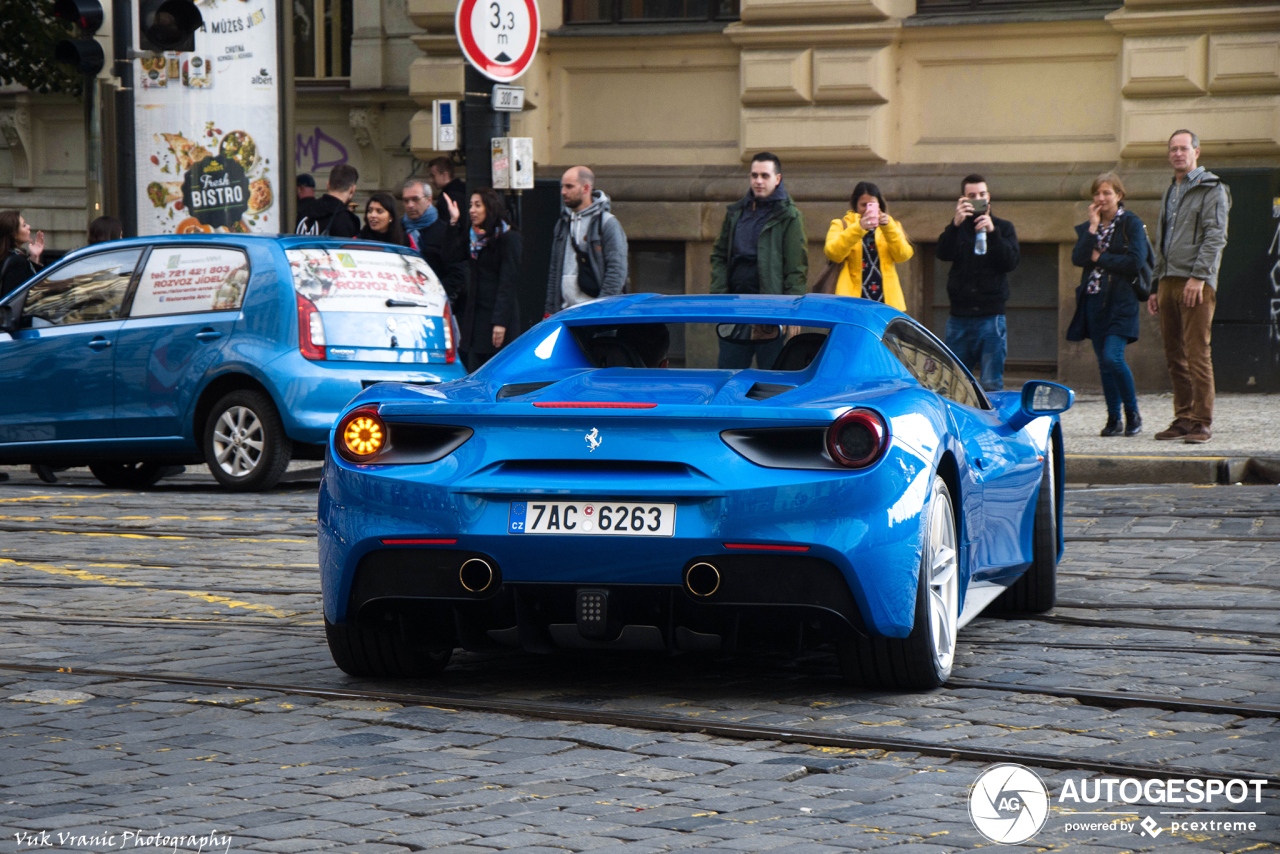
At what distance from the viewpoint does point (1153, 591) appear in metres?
7.56

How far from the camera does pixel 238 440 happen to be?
11.8m

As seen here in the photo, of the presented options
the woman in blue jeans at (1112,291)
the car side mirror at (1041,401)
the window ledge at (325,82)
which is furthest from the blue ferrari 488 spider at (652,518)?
the window ledge at (325,82)

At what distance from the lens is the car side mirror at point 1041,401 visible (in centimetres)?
675

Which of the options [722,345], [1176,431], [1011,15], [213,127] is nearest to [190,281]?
[213,127]

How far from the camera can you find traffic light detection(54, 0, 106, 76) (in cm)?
1449

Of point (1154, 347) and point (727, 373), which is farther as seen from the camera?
point (1154, 347)

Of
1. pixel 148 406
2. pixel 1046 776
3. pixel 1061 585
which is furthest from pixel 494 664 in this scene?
pixel 148 406

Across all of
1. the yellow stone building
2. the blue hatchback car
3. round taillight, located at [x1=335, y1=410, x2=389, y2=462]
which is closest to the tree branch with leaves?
the yellow stone building

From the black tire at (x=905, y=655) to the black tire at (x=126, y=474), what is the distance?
324 inches

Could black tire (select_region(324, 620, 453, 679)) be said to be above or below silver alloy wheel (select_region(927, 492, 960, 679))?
below

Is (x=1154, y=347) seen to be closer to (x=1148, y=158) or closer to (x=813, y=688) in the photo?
(x=1148, y=158)

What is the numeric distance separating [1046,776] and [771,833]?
0.85m

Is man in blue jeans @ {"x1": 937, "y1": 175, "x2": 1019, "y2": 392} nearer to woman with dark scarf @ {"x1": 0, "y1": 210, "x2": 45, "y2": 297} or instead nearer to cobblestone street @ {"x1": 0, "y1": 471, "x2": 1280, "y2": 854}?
cobblestone street @ {"x1": 0, "y1": 471, "x2": 1280, "y2": 854}

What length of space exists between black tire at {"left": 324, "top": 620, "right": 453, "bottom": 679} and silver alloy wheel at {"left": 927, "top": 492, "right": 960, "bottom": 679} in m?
1.49
